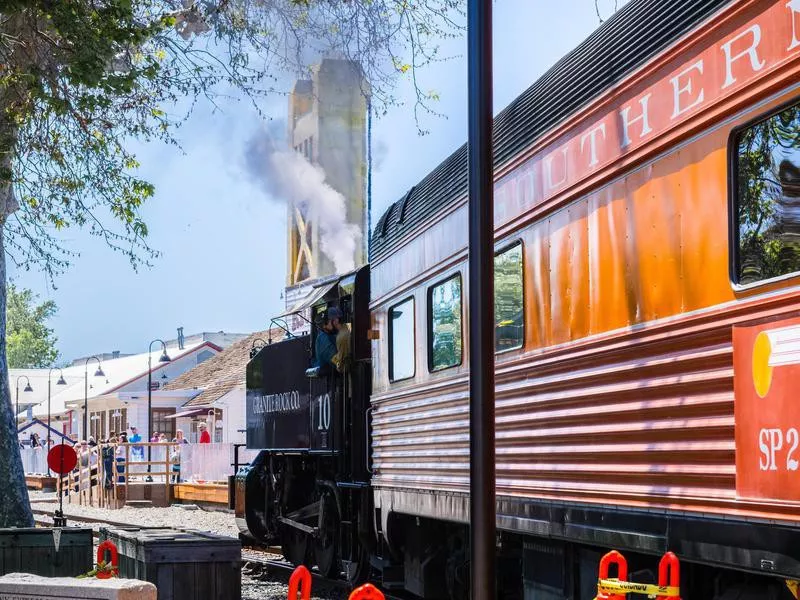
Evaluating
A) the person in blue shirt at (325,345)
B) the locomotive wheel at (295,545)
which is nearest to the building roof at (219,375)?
the locomotive wheel at (295,545)

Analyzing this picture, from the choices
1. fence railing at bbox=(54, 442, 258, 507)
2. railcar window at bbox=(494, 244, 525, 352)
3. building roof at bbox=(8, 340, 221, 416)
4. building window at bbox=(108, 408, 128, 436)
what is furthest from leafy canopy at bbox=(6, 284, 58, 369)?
railcar window at bbox=(494, 244, 525, 352)

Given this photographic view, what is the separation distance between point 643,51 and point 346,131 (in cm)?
3490

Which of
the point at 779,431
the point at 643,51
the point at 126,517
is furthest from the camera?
the point at 126,517

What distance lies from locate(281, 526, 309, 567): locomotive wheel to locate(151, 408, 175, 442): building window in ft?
155

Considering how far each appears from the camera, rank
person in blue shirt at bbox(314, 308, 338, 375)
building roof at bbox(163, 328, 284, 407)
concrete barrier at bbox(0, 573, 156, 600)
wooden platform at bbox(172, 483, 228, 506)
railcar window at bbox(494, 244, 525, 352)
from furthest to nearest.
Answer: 1. building roof at bbox(163, 328, 284, 407)
2. wooden platform at bbox(172, 483, 228, 506)
3. person in blue shirt at bbox(314, 308, 338, 375)
4. railcar window at bbox(494, 244, 525, 352)
5. concrete barrier at bbox(0, 573, 156, 600)

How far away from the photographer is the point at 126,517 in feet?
93.1

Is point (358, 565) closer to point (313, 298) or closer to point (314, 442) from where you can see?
point (314, 442)

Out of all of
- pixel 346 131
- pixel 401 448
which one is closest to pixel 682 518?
pixel 401 448

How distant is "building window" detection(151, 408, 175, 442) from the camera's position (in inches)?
2491

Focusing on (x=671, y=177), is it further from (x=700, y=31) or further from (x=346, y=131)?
(x=346, y=131)

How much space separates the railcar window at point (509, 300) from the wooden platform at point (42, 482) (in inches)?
1607

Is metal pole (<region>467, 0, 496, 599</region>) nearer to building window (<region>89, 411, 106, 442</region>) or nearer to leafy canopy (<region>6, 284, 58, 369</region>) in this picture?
building window (<region>89, 411, 106, 442</region>)

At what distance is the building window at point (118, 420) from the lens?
65.8 m

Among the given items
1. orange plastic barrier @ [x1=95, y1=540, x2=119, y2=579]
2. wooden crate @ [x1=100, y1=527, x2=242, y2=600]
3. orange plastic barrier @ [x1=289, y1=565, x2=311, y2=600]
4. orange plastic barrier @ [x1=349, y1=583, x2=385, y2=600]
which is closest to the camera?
orange plastic barrier @ [x1=349, y1=583, x2=385, y2=600]
